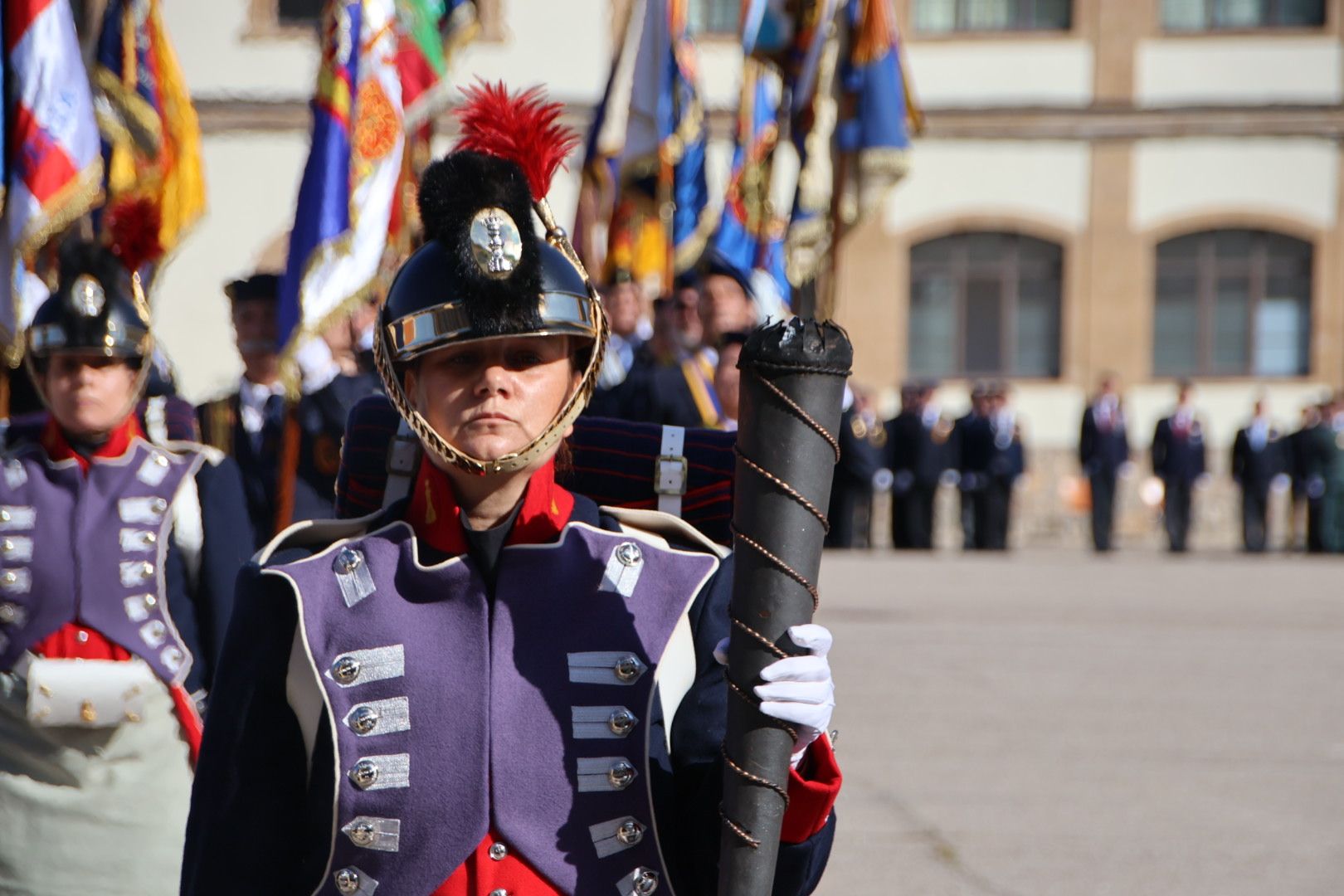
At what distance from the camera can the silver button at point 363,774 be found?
7.91 ft

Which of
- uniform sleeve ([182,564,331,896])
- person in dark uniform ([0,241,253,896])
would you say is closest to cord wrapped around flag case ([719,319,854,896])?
uniform sleeve ([182,564,331,896])

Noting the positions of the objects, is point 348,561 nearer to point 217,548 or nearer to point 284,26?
point 217,548

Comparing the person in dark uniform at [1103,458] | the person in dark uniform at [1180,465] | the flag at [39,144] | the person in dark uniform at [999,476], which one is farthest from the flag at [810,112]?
the person in dark uniform at [1180,465]

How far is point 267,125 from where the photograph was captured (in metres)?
23.1

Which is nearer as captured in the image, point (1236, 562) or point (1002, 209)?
point (1236, 562)

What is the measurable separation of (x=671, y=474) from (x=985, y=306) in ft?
71.0

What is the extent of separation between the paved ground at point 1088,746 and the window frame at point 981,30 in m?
11.3

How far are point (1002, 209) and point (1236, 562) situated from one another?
620 cm

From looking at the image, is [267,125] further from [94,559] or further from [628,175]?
[94,559]

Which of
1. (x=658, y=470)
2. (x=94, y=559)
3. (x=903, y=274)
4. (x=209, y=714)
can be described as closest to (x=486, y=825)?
(x=209, y=714)

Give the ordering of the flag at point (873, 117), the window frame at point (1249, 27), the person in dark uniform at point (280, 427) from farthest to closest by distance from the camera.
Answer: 1. the window frame at point (1249, 27)
2. the flag at point (873, 117)
3. the person in dark uniform at point (280, 427)

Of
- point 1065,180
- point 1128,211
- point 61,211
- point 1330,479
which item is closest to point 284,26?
point 1065,180

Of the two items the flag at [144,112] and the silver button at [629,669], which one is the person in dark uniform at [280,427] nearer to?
the flag at [144,112]

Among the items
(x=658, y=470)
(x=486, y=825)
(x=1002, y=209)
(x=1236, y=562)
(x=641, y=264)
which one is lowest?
(x=1236, y=562)
